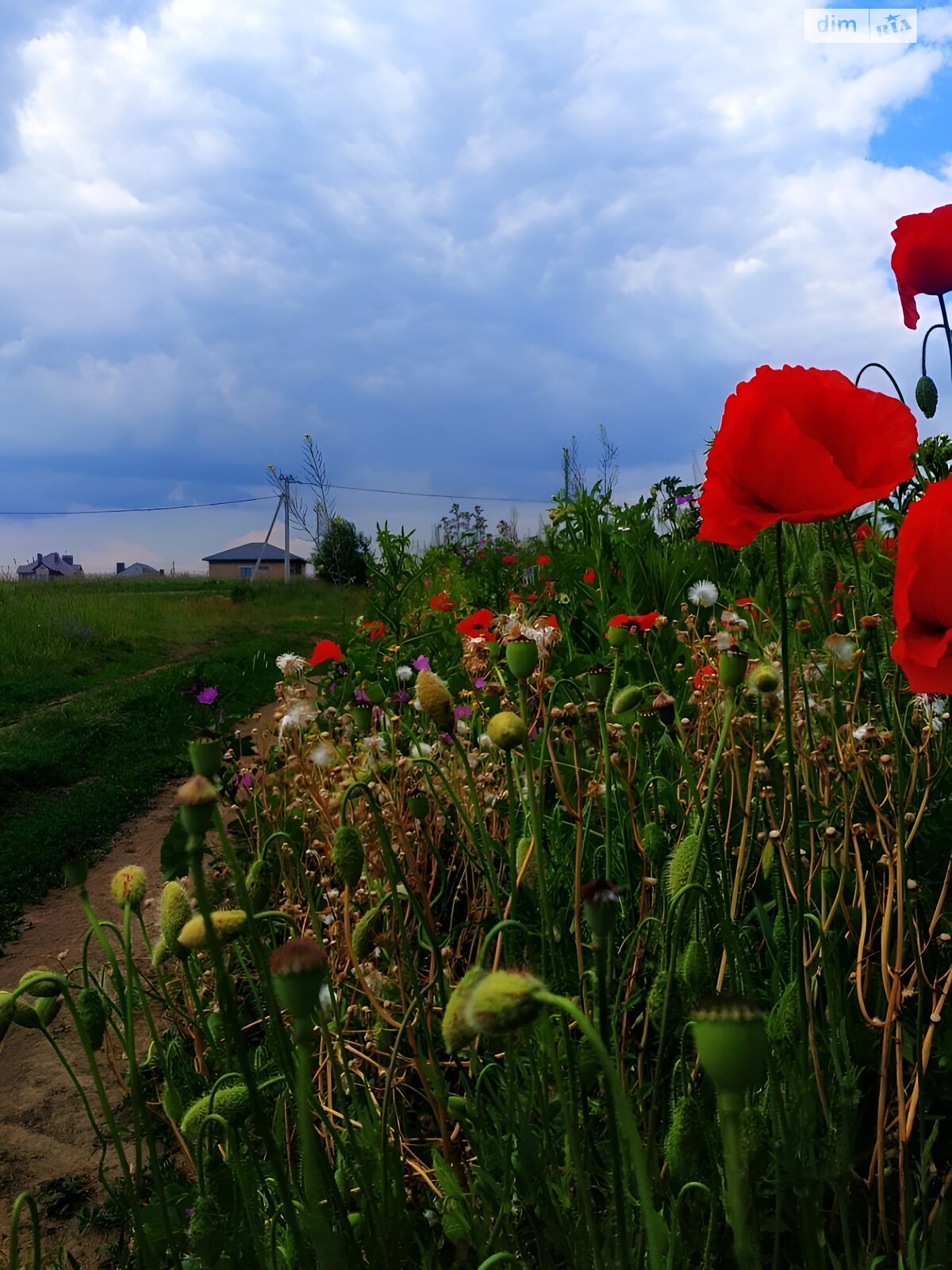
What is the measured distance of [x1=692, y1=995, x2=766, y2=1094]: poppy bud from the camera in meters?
0.56

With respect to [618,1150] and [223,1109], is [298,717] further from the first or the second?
[618,1150]

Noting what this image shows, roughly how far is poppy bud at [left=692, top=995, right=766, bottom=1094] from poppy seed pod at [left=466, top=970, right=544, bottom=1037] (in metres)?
0.11

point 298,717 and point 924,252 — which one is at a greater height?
point 924,252

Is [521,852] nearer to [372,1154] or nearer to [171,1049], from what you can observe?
[372,1154]

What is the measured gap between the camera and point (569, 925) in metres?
1.82

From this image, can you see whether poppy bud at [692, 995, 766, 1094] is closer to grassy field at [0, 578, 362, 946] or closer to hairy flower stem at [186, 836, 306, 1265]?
hairy flower stem at [186, 836, 306, 1265]

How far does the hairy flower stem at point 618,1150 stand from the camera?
54 centimetres

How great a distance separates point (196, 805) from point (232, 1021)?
0.67 feet

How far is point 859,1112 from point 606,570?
2.79m

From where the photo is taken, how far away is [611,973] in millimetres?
1271

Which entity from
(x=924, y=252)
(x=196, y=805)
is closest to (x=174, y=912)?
(x=196, y=805)

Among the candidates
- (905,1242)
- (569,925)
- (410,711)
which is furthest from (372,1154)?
(410,711)

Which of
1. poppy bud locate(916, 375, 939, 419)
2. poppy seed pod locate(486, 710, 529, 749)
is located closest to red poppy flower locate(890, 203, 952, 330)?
poppy bud locate(916, 375, 939, 419)

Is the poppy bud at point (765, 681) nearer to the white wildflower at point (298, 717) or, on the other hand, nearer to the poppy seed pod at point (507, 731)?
the poppy seed pod at point (507, 731)
